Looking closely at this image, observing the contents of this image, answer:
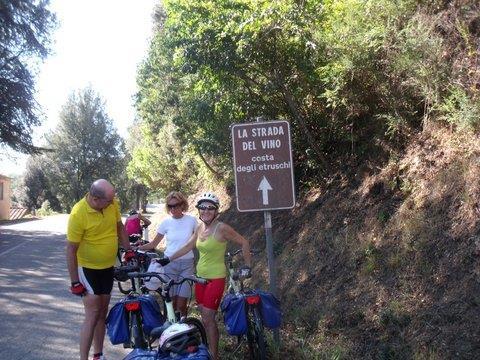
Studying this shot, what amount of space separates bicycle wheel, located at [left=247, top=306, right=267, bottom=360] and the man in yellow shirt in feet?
5.04

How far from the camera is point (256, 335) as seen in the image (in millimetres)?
5375

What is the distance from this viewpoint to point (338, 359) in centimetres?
550

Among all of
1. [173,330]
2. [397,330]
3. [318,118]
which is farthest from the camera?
[318,118]

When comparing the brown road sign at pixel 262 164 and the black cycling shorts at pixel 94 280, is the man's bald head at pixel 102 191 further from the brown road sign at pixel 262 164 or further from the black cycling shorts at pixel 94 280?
the brown road sign at pixel 262 164

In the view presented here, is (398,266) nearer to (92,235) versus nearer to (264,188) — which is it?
(264,188)

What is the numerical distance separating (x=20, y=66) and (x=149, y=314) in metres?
22.9

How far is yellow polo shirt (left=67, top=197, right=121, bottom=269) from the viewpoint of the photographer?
210 inches

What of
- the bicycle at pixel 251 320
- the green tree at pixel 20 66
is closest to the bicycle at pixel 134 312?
the bicycle at pixel 251 320

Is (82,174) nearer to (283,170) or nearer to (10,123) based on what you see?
(10,123)

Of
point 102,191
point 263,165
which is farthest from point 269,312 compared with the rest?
point 102,191

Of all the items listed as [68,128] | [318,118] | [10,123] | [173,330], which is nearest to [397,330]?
[173,330]

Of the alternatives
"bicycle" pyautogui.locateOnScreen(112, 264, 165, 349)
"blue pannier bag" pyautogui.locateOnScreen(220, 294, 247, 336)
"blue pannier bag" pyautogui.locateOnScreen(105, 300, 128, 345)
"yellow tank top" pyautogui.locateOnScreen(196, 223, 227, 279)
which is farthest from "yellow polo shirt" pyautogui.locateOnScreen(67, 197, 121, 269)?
"blue pannier bag" pyautogui.locateOnScreen(220, 294, 247, 336)

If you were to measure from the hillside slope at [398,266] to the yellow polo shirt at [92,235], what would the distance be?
7.59 ft

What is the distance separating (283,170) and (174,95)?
59.0 feet
